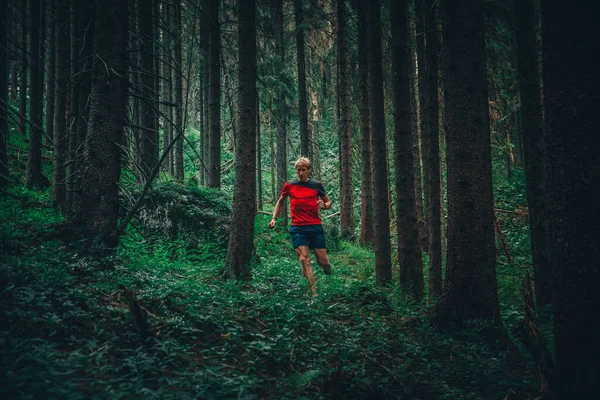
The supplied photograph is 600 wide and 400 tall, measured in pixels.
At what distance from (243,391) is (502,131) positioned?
529 inches

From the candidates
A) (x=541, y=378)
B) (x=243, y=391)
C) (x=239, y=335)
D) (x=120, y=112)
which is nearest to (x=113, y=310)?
(x=239, y=335)

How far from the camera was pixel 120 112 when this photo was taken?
17.9 feet

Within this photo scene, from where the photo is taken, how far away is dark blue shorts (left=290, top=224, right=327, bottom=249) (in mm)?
6758

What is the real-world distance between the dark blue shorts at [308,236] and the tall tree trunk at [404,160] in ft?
5.42

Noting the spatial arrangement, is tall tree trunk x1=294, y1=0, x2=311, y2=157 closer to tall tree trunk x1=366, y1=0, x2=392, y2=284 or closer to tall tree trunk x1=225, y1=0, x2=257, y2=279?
tall tree trunk x1=366, y1=0, x2=392, y2=284

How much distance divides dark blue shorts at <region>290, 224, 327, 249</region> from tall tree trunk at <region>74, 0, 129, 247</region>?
9.68ft

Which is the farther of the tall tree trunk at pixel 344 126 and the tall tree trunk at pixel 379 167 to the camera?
the tall tree trunk at pixel 344 126

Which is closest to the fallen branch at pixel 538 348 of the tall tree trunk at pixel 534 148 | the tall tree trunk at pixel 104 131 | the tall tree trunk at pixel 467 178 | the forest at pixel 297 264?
the forest at pixel 297 264

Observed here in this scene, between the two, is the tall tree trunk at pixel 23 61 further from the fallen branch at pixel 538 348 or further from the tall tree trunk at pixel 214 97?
the fallen branch at pixel 538 348

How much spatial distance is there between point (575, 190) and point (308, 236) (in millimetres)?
4564

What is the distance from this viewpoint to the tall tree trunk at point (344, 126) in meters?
13.6

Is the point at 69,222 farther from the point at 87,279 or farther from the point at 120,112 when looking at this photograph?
the point at 120,112

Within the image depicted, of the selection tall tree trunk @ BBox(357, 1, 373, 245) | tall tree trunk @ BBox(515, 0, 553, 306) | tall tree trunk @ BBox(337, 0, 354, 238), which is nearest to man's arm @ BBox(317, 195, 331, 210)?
tall tree trunk @ BBox(515, 0, 553, 306)

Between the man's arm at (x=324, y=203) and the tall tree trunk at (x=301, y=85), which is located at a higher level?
the tall tree trunk at (x=301, y=85)
